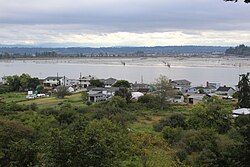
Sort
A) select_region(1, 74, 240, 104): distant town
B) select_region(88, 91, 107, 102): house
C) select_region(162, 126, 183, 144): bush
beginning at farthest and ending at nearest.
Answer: select_region(1, 74, 240, 104): distant town, select_region(88, 91, 107, 102): house, select_region(162, 126, 183, 144): bush

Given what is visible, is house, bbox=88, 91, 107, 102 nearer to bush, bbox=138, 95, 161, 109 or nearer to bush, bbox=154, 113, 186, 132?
bush, bbox=138, 95, 161, 109

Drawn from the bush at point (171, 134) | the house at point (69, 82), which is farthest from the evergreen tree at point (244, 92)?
the house at point (69, 82)

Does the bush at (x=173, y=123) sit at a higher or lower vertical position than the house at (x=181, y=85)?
higher

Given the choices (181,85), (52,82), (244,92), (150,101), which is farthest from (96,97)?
(52,82)

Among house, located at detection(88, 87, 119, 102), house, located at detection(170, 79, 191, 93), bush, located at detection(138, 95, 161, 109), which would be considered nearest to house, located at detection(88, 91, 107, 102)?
house, located at detection(88, 87, 119, 102)

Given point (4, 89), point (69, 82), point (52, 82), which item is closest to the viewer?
point (4, 89)

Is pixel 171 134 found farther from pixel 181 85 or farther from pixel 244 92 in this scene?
pixel 181 85

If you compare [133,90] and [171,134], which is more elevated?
[171,134]

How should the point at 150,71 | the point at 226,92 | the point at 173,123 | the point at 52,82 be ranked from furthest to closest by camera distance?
the point at 150,71 → the point at 52,82 → the point at 226,92 → the point at 173,123

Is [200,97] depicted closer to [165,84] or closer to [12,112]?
[165,84]

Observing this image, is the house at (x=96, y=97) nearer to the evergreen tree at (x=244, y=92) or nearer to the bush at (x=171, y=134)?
the evergreen tree at (x=244, y=92)

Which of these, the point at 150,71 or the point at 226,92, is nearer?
the point at 226,92

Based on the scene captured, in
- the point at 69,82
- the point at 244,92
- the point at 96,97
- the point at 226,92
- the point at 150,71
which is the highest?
the point at 244,92
